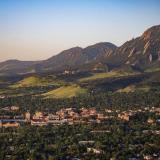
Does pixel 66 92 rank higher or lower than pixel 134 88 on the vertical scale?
higher

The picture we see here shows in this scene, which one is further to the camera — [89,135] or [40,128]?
[40,128]

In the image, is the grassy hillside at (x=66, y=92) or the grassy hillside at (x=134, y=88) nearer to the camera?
the grassy hillside at (x=66, y=92)

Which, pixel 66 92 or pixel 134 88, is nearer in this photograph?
pixel 66 92

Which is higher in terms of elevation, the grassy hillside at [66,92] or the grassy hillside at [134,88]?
the grassy hillside at [66,92]

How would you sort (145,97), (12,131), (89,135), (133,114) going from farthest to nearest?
(145,97)
(133,114)
(12,131)
(89,135)

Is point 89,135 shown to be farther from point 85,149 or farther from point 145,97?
point 145,97

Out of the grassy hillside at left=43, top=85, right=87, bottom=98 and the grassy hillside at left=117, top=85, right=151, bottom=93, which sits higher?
the grassy hillside at left=43, top=85, right=87, bottom=98

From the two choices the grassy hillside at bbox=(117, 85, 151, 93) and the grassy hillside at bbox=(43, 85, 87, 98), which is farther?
the grassy hillside at bbox=(117, 85, 151, 93)

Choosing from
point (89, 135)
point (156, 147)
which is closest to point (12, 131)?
point (89, 135)
